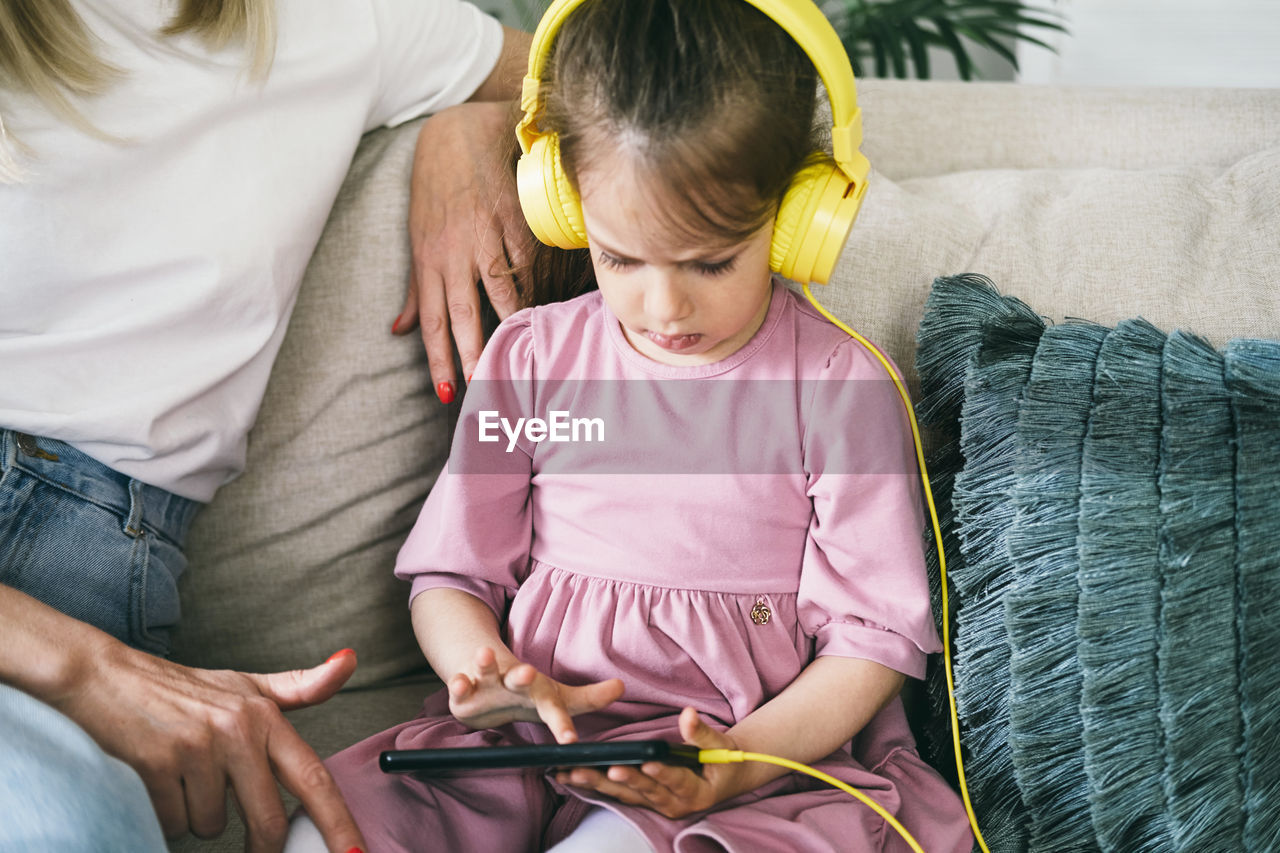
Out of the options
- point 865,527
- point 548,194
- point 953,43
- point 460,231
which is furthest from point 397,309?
point 953,43

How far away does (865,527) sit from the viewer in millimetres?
843

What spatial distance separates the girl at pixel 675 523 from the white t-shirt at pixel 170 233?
9.5 inches

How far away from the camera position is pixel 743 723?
81 centimetres

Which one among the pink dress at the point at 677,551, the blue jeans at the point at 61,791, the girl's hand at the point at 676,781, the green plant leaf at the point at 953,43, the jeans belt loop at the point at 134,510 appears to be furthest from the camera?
the green plant leaf at the point at 953,43

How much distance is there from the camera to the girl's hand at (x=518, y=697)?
0.74 meters

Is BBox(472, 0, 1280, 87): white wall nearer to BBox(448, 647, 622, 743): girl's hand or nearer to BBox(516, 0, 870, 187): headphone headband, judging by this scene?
BBox(516, 0, 870, 187): headphone headband

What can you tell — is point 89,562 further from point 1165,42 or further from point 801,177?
point 1165,42

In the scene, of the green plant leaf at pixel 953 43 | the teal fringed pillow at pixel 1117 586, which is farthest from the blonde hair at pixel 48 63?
the green plant leaf at pixel 953 43

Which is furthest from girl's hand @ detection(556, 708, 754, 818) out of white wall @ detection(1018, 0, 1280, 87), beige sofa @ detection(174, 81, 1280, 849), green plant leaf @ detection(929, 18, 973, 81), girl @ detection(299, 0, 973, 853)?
white wall @ detection(1018, 0, 1280, 87)


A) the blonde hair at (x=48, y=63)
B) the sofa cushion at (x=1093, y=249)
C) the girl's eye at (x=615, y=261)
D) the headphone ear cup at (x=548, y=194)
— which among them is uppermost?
the blonde hair at (x=48, y=63)

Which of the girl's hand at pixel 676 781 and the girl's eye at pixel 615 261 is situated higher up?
the girl's eye at pixel 615 261

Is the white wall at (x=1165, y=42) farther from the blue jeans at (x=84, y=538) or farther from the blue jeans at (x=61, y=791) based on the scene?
the blue jeans at (x=61, y=791)

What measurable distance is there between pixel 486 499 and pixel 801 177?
0.41 m

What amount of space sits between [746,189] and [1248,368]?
0.43m
